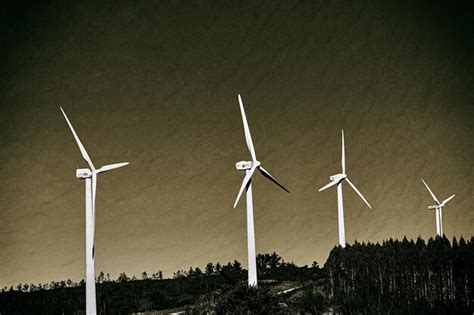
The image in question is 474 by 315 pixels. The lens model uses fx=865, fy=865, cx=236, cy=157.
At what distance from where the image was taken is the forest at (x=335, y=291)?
4091 centimetres

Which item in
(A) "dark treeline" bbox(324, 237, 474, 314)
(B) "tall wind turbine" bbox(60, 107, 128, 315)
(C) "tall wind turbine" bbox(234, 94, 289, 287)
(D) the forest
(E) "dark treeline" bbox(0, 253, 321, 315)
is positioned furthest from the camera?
(E) "dark treeline" bbox(0, 253, 321, 315)

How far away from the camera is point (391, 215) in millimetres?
75500

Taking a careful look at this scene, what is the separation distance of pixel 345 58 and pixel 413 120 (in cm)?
833

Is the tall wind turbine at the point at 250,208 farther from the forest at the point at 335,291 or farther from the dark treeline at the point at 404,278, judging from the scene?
the dark treeline at the point at 404,278

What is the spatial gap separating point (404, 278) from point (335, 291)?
14.6ft

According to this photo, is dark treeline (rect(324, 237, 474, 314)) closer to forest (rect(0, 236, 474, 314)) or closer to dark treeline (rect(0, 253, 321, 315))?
forest (rect(0, 236, 474, 314))

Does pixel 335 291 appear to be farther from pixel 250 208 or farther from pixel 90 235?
pixel 90 235

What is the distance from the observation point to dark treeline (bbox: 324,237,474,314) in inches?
1707

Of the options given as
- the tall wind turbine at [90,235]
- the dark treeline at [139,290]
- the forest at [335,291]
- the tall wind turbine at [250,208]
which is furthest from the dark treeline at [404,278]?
the tall wind turbine at [90,235]

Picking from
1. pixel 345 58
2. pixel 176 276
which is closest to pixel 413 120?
pixel 345 58

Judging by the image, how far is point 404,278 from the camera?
159ft

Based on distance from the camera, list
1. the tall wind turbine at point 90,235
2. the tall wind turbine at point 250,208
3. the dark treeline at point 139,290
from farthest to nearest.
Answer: the dark treeline at point 139,290 < the tall wind turbine at point 250,208 < the tall wind turbine at point 90,235

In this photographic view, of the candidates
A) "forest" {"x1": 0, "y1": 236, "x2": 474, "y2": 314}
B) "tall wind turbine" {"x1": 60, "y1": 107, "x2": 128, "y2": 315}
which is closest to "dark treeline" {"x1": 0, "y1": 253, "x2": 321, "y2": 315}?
"forest" {"x1": 0, "y1": 236, "x2": 474, "y2": 314}

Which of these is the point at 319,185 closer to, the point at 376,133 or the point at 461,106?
the point at 376,133
